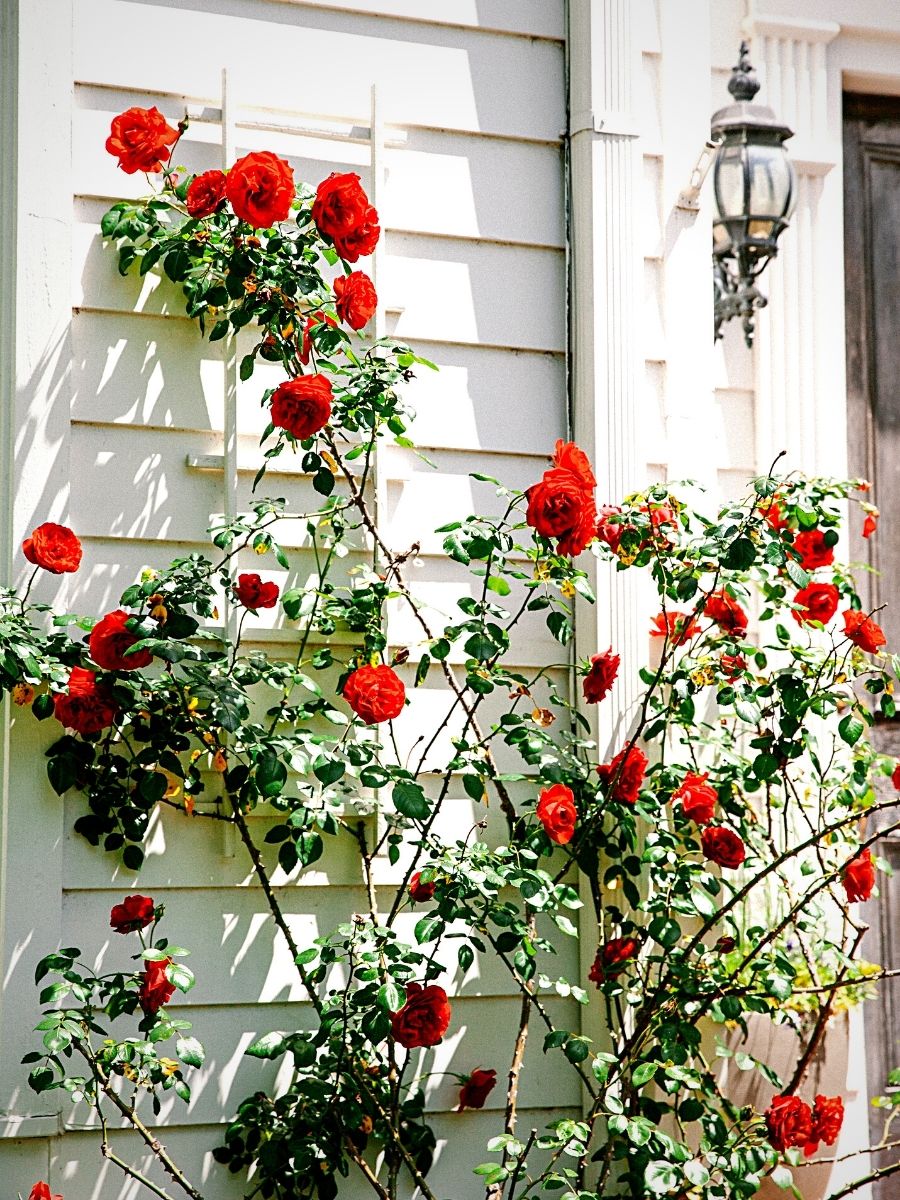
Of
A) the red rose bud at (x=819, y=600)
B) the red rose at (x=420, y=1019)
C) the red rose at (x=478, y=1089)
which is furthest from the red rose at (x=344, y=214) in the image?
the red rose at (x=478, y=1089)

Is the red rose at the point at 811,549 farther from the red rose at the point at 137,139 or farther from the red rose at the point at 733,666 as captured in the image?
the red rose at the point at 137,139

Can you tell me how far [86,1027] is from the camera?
2076 millimetres

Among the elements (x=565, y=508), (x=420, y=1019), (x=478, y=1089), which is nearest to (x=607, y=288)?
(x=565, y=508)

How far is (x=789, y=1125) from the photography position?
7.39 feet

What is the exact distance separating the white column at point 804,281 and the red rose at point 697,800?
3.75ft

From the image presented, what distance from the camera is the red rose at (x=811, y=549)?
2.40 meters

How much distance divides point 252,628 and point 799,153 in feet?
6.07

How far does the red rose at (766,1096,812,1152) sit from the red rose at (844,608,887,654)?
0.80 m

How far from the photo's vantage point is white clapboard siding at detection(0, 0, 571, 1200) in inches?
89.6

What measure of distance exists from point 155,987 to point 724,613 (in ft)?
3.85

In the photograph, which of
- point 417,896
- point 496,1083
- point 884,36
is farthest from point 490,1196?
point 884,36

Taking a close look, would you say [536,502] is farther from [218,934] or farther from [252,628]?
[218,934]

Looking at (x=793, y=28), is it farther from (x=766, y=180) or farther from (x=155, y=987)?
(x=155, y=987)

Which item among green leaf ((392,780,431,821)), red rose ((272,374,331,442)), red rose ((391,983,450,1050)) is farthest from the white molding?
red rose ((391,983,450,1050))
